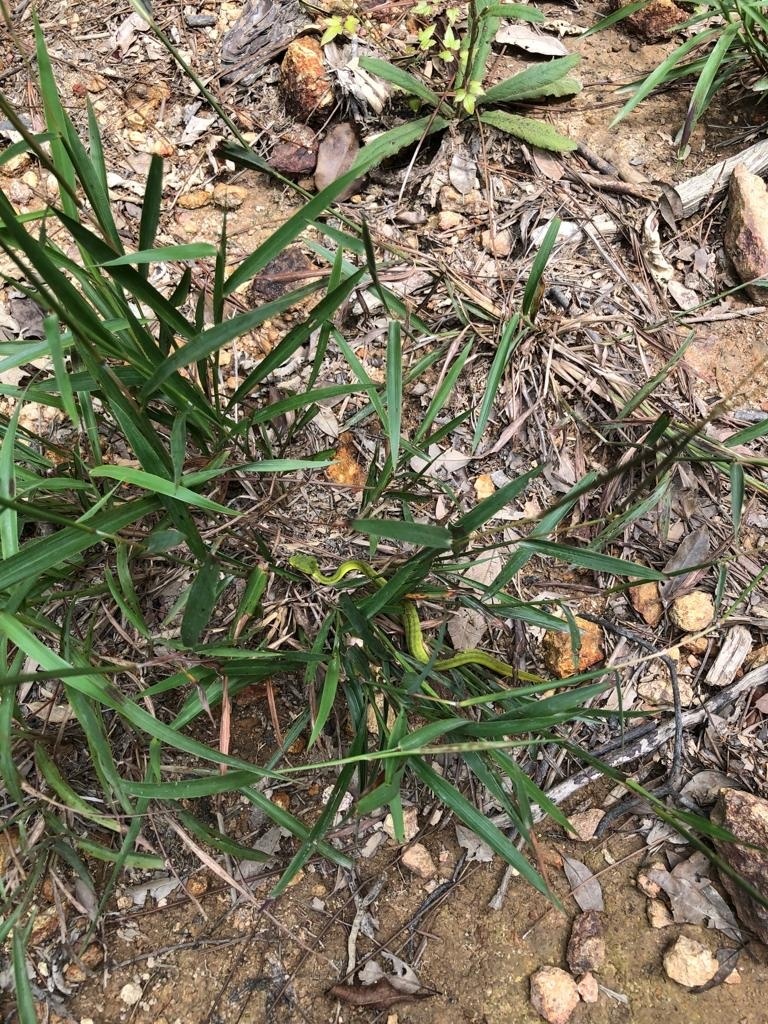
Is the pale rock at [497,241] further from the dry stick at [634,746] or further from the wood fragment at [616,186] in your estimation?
the dry stick at [634,746]

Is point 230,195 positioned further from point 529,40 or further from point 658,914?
point 658,914

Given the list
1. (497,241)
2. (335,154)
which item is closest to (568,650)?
(497,241)

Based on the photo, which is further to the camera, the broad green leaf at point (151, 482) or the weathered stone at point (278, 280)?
the weathered stone at point (278, 280)

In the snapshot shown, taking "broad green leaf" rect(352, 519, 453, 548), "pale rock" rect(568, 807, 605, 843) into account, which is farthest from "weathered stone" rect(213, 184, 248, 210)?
"pale rock" rect(568, 807, 605, 843)

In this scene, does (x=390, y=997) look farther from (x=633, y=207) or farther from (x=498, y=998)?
(x=633, y=207)

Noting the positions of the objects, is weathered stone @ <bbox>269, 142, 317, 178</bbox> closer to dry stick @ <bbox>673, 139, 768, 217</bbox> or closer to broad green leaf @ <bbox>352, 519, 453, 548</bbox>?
dry stick @ <bbox>673, 139, 768, 217</bbox>

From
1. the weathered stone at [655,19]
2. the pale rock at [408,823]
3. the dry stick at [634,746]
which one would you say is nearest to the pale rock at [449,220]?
the weathered stone at [655,19]
